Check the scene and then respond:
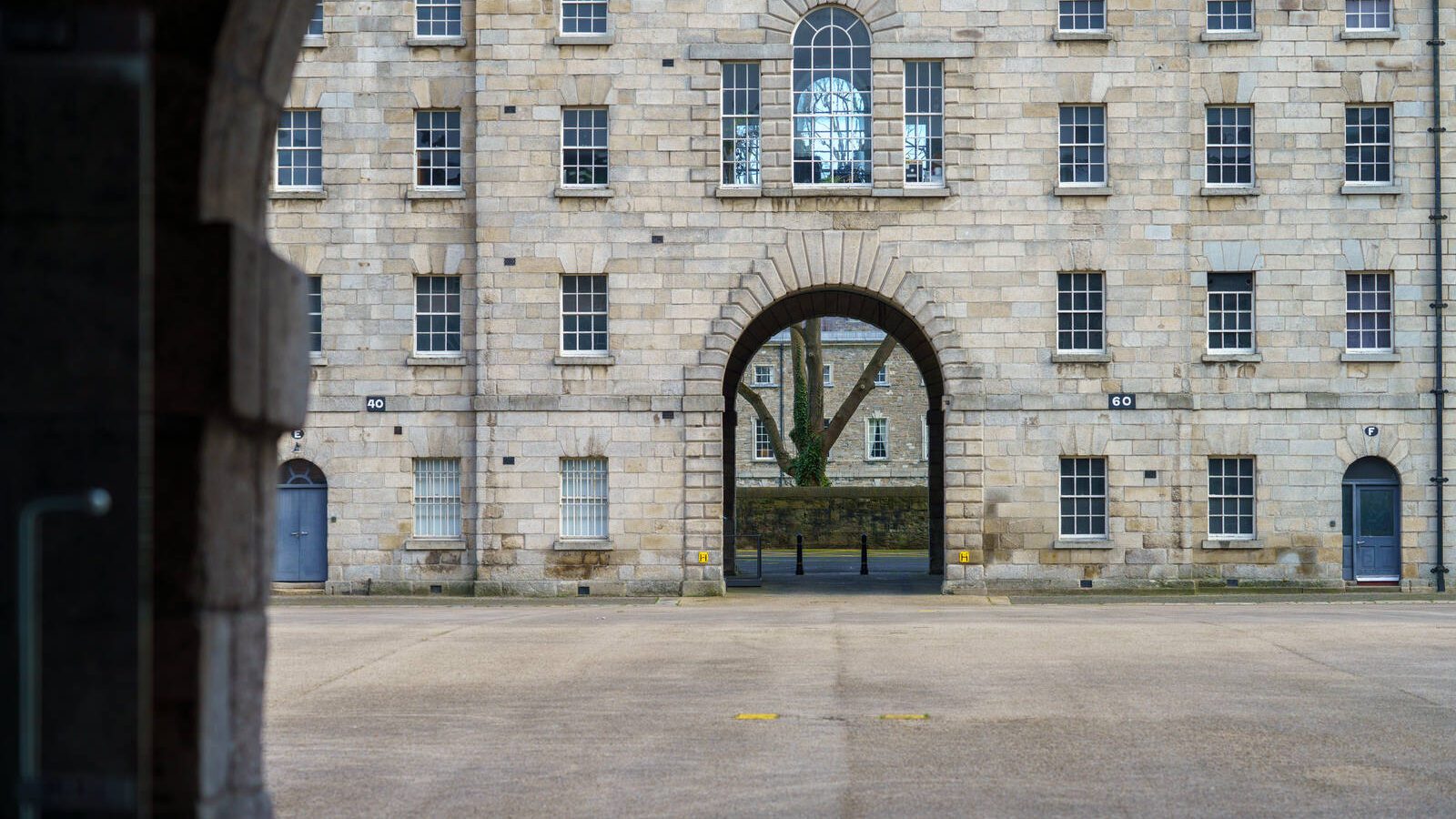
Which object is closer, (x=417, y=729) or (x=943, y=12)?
(x=417, y=729)

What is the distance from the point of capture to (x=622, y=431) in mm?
28984

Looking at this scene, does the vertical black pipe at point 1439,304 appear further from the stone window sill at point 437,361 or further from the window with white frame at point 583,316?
the stone window sill at point 437,361

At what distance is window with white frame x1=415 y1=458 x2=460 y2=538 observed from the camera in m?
29.4

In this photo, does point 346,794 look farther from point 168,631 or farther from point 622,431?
point 622,431

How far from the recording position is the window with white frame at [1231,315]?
29.4m

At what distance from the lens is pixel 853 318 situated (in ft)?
110

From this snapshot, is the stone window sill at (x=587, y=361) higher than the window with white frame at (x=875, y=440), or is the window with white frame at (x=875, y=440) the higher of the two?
the stone window sill at (x=587, y=361)

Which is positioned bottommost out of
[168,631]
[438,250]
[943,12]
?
[168,631]

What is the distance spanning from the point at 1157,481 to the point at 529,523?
11.1 m

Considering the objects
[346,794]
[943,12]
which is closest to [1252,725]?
[346,794]

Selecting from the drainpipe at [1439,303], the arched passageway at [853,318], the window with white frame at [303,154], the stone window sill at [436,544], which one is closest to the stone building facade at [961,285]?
the stone window sill at [436,544]

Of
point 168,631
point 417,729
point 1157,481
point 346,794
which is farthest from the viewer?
point 1157,481

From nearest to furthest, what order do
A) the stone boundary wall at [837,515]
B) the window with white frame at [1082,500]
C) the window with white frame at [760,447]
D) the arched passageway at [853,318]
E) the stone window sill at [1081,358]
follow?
1. the stone window sill at [1081,358]
2. the window with white frame at [1082,500]
3. the arched passageway at [853,318]
4. the stone boundary wall at [837,515]
5. the window with white frame at [760,447]

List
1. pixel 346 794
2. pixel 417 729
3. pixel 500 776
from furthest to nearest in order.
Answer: pixel 417 729
pixel 500 776
pixel 346 794
